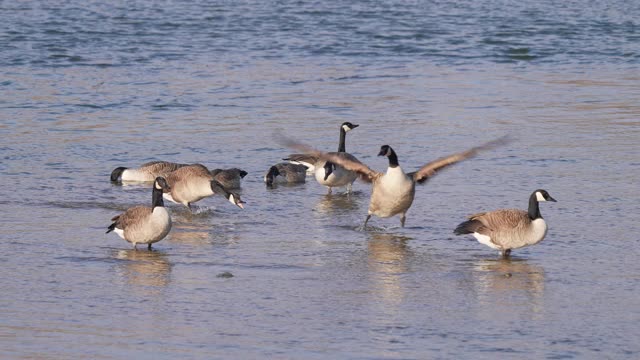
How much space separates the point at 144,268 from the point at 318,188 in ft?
15.5

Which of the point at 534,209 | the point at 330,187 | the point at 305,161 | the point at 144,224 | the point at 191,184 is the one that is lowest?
the point at 330,187

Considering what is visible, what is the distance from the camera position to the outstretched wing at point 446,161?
39.0 ft

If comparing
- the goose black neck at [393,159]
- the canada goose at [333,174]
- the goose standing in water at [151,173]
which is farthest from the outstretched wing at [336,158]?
A: the goose standing in water at [151,173]

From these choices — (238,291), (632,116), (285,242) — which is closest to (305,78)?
(632,116)

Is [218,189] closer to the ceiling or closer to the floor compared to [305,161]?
closer to the ceiling

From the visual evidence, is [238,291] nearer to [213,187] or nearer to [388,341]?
[388,341]

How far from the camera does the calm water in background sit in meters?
8.45

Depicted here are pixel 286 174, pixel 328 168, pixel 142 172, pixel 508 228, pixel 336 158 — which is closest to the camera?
pixel 508 228

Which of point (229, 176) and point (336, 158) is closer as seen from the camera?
point (336, 158)

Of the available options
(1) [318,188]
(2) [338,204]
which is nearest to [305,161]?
(1) [318,188]

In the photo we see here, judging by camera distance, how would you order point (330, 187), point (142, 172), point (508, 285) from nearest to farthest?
1. point (508, 285)
2. point (142, 172)
3. point (330, 187)

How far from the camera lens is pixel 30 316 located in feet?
28.3

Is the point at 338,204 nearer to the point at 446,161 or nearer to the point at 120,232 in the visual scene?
the point at 446,161

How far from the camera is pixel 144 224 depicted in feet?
34.7
